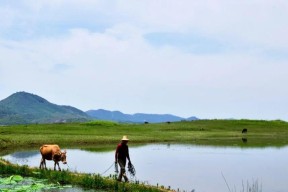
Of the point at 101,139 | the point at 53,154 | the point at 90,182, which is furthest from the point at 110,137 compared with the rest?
→ the point at 90,182

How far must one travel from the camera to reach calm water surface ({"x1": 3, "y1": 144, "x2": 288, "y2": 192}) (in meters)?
27.8

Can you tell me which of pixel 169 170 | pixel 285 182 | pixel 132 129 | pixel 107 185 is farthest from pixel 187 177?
pixel 132 129

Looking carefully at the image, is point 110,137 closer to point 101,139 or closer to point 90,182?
point 101,139

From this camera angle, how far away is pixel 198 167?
36625 millimetres

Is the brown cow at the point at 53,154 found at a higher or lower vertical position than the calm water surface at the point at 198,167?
higher

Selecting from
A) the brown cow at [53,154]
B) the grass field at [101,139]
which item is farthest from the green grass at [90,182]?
the brown cow at [53,154]

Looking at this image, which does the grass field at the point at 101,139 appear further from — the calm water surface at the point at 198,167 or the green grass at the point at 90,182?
the calm water surface at the point at 198,167

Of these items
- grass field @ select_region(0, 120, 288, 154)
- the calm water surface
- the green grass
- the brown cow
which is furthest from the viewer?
grass field @ select_region(0, 120, 288, 154)

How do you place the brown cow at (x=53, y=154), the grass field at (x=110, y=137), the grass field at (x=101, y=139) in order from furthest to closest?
the grass field at (x=110, y=137) → the brown cow at (x=53, y=154) → the grass field at (x=101, y=139)

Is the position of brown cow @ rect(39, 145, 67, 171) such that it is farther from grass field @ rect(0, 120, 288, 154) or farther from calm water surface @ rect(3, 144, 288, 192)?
grass field @ rect(0, 120, 288, 154)

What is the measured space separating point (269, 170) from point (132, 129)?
54969 millimetres

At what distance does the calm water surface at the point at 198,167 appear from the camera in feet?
91.2

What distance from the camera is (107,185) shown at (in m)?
23.2

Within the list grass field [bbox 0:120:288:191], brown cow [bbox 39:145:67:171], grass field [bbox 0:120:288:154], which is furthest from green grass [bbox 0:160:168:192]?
grass field [bbox 0:120:288:154]
